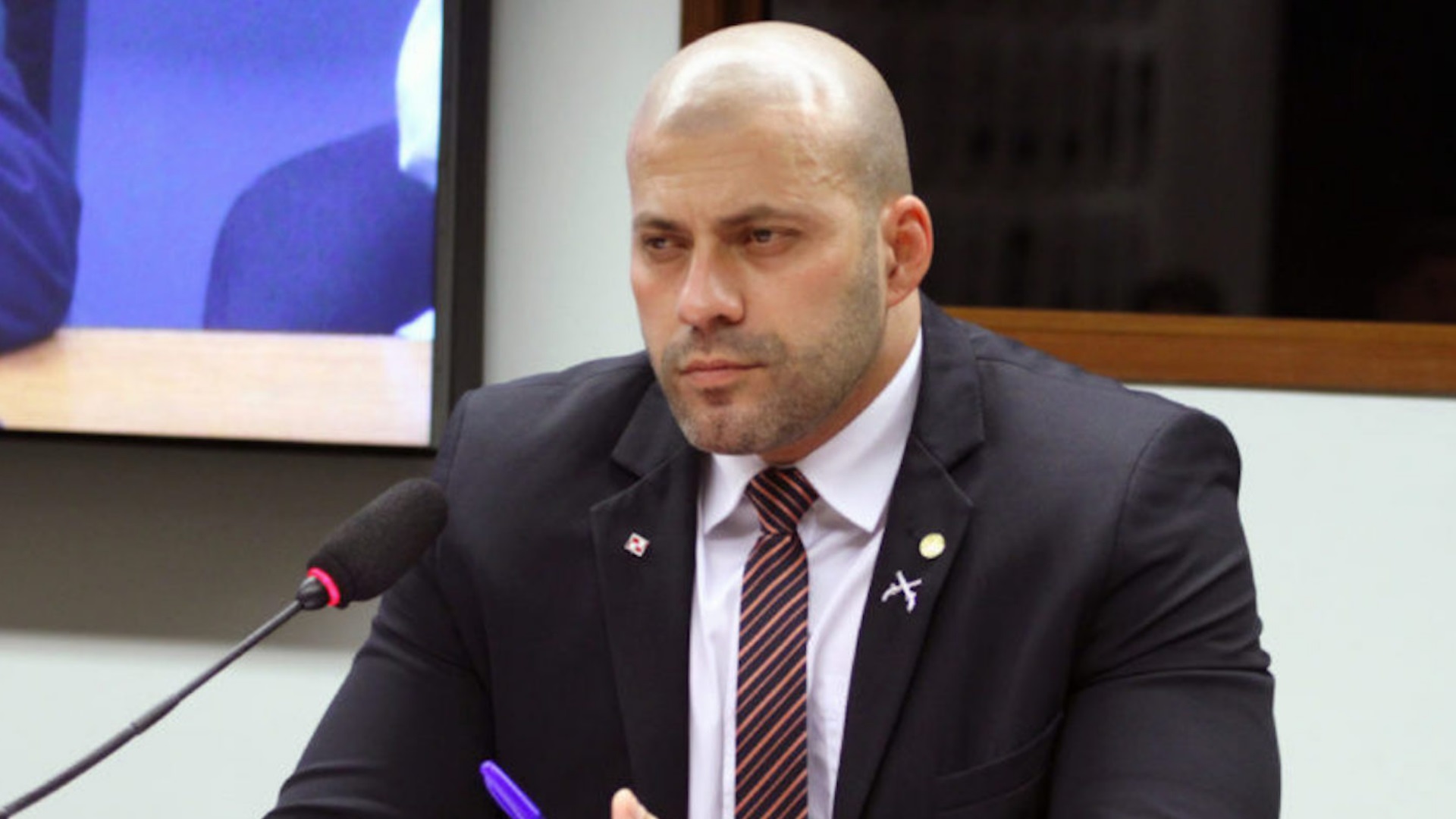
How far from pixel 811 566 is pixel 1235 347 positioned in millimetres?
981

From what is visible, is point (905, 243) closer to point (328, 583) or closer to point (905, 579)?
point (905, 579)

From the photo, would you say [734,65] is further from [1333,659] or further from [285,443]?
[1333,659]

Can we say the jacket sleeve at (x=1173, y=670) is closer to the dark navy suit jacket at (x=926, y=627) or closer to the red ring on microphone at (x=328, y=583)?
the dark navy suit jacket at (x=926, y=627)

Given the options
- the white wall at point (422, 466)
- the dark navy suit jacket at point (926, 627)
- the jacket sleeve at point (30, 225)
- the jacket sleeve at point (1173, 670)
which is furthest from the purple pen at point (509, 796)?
the jacket sleeve at point (30, 225)

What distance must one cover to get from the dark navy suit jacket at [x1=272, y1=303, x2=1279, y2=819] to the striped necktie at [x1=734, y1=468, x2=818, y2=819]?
43 millimetres

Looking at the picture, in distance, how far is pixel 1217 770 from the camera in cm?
131

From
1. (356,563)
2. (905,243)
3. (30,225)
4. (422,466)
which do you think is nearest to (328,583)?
(356,563)

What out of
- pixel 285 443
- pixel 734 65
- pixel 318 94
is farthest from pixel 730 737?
pixel 318 94

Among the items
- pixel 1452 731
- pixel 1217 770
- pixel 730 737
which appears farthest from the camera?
pixel 1452 731

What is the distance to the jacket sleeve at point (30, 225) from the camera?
90.2 inches

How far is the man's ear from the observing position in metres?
1.43

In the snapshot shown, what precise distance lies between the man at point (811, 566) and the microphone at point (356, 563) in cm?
25

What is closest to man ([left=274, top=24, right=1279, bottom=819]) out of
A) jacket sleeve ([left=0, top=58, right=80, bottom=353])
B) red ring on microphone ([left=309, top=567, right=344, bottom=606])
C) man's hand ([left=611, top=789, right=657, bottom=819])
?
man's hand ([left=611, top=789, right=657, bottom=819])

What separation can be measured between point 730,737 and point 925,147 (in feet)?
3.59
